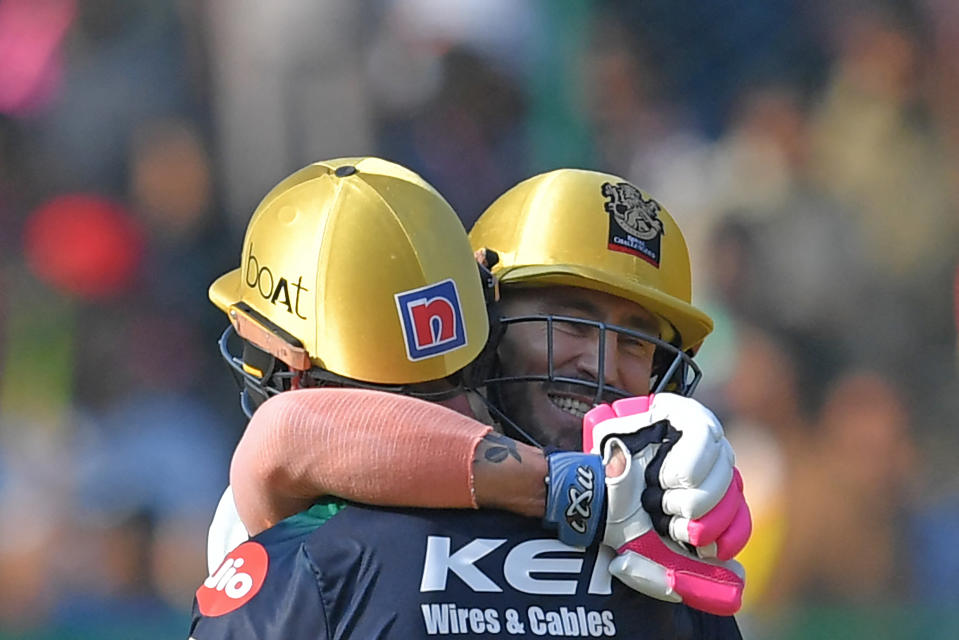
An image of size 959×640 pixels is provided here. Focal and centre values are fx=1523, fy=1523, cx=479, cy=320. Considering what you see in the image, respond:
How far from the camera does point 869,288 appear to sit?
5137 millimetres

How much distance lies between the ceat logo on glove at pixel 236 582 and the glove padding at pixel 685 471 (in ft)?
1.43

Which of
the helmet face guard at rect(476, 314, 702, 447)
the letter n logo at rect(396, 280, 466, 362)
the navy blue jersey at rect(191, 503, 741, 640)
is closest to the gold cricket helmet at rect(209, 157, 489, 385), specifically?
the letter n logo at rect(396, 280, 466, 362)

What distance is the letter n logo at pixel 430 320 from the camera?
2023 millimetres

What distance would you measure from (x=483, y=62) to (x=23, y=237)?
163 cm

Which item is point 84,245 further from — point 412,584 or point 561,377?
point 412,584

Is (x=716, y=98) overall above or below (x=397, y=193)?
below

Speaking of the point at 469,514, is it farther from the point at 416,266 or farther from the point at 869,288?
the point at 869,288

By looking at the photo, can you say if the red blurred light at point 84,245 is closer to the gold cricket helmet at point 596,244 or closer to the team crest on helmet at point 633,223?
the gold cricket helmet at point 596,244

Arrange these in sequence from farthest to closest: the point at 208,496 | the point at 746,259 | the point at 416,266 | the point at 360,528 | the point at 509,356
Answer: the point at 746,259 < the point at 208,496 < the point at 509,356 < the point at 416,266 < the point at 360,528

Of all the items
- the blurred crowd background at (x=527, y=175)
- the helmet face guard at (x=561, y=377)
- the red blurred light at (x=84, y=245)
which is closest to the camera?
the helmet face guard at (x=561, y=377)

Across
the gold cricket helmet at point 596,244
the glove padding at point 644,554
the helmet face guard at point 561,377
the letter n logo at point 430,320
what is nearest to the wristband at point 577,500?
the glove padding at point 644,554

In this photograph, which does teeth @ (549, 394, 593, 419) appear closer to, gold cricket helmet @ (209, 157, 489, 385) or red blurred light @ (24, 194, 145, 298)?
gold cricket helmet @ (209, 157, 489, 385)

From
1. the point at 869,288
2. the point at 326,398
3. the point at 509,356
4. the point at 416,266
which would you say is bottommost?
the point at 869,288

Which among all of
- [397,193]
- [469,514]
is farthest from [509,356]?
[469,514]
